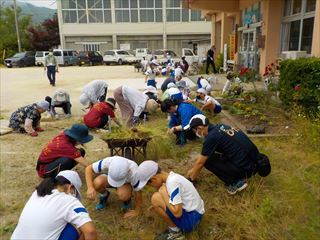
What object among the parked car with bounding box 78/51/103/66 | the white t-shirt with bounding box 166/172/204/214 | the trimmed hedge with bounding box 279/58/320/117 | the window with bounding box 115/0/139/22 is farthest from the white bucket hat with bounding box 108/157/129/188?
the window with bounding box 115/0/139/22

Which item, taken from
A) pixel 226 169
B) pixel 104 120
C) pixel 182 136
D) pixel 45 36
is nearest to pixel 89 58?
pixel 45 36

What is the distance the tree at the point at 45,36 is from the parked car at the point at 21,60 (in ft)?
32.0

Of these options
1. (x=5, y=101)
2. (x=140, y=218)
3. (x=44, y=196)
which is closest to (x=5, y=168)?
(x=140, y=218)

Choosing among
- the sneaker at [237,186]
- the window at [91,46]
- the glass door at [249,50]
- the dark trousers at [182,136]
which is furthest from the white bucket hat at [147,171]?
the window at [91,46]

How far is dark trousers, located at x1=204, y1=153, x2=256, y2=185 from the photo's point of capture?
11.6 feet

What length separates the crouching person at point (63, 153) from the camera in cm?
390

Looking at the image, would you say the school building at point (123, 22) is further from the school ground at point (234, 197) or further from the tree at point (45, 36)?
the school ground at point (234, 197)

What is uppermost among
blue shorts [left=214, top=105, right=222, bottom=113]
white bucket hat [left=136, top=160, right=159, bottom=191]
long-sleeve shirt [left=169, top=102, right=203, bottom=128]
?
long-sleeve shirt [left=169, top=102, right=203, bottom=128]

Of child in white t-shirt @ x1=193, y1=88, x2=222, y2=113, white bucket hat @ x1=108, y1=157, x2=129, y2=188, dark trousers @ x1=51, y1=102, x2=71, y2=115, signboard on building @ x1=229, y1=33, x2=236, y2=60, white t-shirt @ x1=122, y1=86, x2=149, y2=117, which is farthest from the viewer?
signboard on building @ x1=229, y1=33, x2=236, y2=60

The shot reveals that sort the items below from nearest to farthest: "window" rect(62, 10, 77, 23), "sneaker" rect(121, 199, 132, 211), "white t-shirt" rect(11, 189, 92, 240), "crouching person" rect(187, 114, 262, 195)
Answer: "white t-shirt" rect(11, 189, 92, 240) < "crouching person" rect(187, 114, 262, 195) < "sneaker" rect(121, 199, 132, 211) < "window" rect(62, 10, 77, 23)

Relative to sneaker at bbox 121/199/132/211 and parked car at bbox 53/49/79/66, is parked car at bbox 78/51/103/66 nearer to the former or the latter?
parked car at bbox 53/49/79/66

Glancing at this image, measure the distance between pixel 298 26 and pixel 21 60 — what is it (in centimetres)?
2698

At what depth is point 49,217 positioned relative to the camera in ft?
7.48

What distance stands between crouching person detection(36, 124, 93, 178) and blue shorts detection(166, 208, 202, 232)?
1545 millimetres
